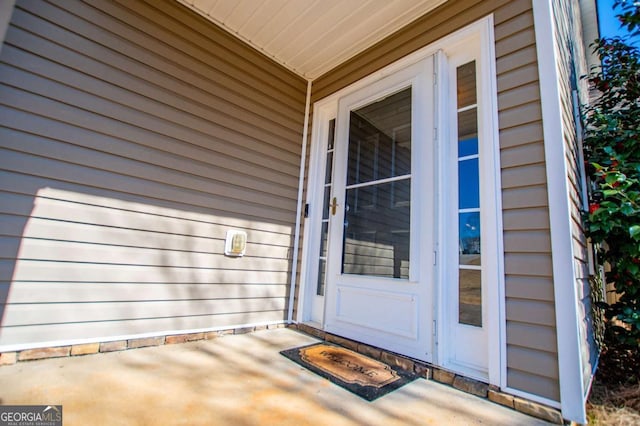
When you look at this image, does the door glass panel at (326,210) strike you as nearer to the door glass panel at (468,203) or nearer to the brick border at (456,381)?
the brick border at (456,381)

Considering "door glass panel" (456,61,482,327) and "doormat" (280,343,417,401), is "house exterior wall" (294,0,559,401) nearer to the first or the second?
"door glass panel" (456,61,482,327)

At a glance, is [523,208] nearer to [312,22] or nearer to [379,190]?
[379,190]

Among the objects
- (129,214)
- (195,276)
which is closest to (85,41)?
→ (129,214)

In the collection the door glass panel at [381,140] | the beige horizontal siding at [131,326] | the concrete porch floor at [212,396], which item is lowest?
the concrete porch floor at [212,396]

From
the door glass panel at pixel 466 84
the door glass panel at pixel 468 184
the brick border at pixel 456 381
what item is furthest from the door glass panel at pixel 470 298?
the door glass panel at pixel 466 84

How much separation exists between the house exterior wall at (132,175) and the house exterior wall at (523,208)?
5.90 feet

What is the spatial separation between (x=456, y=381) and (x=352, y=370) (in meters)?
0.57

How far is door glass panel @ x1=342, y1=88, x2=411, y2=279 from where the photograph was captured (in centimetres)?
206

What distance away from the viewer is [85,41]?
5.98ft

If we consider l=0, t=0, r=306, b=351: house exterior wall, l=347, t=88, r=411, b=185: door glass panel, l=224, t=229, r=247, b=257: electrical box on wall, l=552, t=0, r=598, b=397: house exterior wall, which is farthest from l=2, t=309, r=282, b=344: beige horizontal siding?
l=552, t=0, r=598, b=397: house exterior wall

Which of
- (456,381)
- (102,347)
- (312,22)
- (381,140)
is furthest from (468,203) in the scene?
(102,347)

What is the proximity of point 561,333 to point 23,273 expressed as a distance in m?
2.73

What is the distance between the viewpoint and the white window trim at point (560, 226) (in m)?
1.26

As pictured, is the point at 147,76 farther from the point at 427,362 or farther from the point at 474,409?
the point at 474,409
